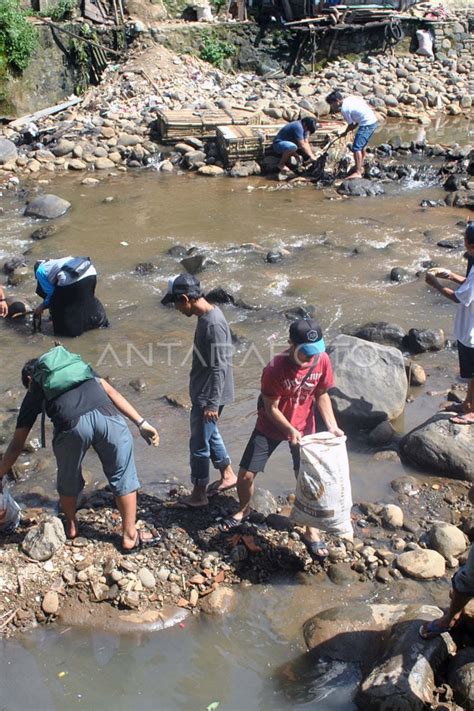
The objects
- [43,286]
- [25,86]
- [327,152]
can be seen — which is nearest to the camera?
[43,286]

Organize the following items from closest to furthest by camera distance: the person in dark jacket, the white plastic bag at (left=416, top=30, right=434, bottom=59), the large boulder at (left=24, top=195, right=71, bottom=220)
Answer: the person in dark jacket < the large boulder at (left=24, top=195, right=71, bottom=220) < the white plastic bag at (left=416, top=30, right=434, bottom=59)

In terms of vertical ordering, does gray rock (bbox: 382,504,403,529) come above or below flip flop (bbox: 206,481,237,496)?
below

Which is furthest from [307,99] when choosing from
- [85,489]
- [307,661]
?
[307,661]

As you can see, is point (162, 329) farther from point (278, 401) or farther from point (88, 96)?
point (88, 96)

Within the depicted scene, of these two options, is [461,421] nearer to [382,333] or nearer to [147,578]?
[382,333]

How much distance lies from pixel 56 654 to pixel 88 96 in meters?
15.6

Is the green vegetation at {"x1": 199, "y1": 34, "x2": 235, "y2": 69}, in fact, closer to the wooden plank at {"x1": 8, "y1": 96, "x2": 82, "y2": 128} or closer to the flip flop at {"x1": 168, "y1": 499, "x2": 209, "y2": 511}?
the wooden plank at {"x1": 8, "y1": 96, "x2": 82, "y2": 128}

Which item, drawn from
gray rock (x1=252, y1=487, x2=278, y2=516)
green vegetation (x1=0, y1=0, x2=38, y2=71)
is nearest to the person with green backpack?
gray rock (x1=252, y1=487, x2=278, y2=516)

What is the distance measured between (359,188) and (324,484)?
986 centimetres

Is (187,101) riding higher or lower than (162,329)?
higher

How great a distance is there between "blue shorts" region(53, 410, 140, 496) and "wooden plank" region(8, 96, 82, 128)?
43.2 ft

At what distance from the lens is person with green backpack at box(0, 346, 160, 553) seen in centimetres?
439

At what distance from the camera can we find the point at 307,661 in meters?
4.17

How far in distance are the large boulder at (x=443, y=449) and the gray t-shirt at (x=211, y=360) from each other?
1833mm
